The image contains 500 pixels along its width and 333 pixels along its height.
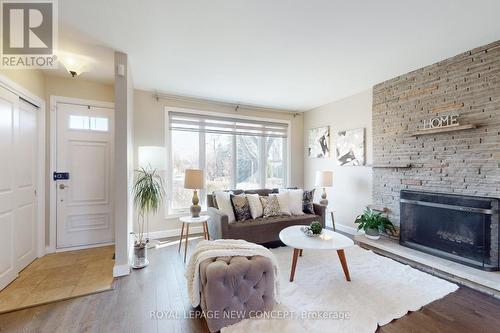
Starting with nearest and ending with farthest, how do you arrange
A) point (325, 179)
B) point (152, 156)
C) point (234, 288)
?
point (234, 288), point (152, 156), point (325, 179)

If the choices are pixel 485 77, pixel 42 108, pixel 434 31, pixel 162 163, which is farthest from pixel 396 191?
pixel 42 108

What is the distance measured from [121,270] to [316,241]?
230 cm

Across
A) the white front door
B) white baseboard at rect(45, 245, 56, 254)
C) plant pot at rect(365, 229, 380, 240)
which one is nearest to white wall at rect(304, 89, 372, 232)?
plant pot at rect(365, 229, 380, 240)

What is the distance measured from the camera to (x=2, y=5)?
1.88 m

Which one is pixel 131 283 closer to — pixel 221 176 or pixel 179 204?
pixel 179 204

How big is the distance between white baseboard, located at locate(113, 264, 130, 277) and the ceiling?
257cm

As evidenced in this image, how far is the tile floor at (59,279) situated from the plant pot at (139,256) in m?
0.28

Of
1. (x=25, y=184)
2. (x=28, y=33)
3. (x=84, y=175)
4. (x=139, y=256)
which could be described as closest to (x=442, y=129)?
(x=139, y=256)

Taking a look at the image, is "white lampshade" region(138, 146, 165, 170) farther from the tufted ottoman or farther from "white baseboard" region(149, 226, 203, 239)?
the tufted ottoman

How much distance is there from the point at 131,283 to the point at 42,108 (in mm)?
2775

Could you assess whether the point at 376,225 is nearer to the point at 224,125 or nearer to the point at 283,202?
the point at 283,202

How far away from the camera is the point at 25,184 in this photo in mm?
2803

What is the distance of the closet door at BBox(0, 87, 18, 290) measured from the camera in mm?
2332

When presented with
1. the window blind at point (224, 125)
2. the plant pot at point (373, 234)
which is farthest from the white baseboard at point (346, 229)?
the window blind at point (224, 125)
